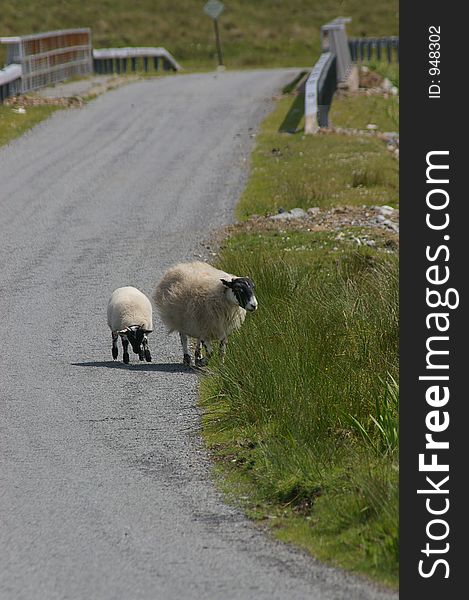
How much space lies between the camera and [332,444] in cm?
890

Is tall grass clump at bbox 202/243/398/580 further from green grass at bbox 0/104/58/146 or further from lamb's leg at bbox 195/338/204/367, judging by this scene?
green grass at bbox 0/104/58/146


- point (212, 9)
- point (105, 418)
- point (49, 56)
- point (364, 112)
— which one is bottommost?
point (364, 112)

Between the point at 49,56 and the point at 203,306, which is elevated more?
the point at 49,56

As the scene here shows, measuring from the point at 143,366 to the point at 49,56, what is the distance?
26172mm

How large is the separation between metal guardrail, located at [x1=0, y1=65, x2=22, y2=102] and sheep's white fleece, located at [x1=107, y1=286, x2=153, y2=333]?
19.9 meters

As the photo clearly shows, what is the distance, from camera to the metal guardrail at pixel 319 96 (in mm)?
29434

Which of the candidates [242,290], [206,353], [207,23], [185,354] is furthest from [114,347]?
[207,23]

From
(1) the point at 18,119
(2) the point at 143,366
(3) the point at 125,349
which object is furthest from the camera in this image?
(1) the point at 18,119

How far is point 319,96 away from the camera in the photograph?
30406 millimetres

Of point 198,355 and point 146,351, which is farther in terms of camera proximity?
point 146,351

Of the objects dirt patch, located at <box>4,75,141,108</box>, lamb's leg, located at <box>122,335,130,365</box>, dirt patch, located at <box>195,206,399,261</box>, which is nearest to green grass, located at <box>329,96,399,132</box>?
dirt patch, located at <box>4,75,141,108</box>

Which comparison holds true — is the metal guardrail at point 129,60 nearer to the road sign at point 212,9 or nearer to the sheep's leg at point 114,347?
the road sign at point 212,9

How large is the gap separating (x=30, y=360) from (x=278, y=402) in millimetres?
3823

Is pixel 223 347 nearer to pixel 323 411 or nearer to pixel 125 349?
pixel 125 349
